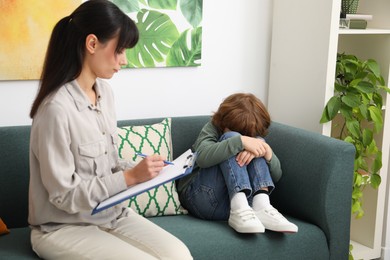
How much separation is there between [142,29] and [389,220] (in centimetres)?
163

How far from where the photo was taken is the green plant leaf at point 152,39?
2799 millimetres

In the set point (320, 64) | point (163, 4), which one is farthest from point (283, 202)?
point (163, 4)

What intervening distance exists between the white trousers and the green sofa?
0.60 feet

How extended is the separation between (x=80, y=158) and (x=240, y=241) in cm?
71

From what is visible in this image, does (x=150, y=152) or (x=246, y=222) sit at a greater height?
(x=150, y=152)

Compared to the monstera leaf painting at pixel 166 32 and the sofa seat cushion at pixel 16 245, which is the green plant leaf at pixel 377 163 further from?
the sofa seat cushion at pixel 16 245

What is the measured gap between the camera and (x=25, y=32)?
98.7 inches

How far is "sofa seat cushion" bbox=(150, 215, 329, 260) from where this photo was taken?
2215 millimetres

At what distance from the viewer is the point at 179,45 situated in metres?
2.93

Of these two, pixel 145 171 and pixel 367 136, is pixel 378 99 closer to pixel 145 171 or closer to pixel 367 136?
pixel 367 136

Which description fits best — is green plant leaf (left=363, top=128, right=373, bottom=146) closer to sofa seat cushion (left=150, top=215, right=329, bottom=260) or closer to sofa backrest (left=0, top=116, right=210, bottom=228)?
sofa seat cushion (left=150, top=215, right=329, bottom=260)

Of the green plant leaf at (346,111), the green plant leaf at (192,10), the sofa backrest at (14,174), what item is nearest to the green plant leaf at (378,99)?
the green plant leaf at (346,111)

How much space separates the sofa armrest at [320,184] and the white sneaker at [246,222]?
0.33 m

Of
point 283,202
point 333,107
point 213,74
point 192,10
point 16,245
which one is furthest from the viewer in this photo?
point 213,74
